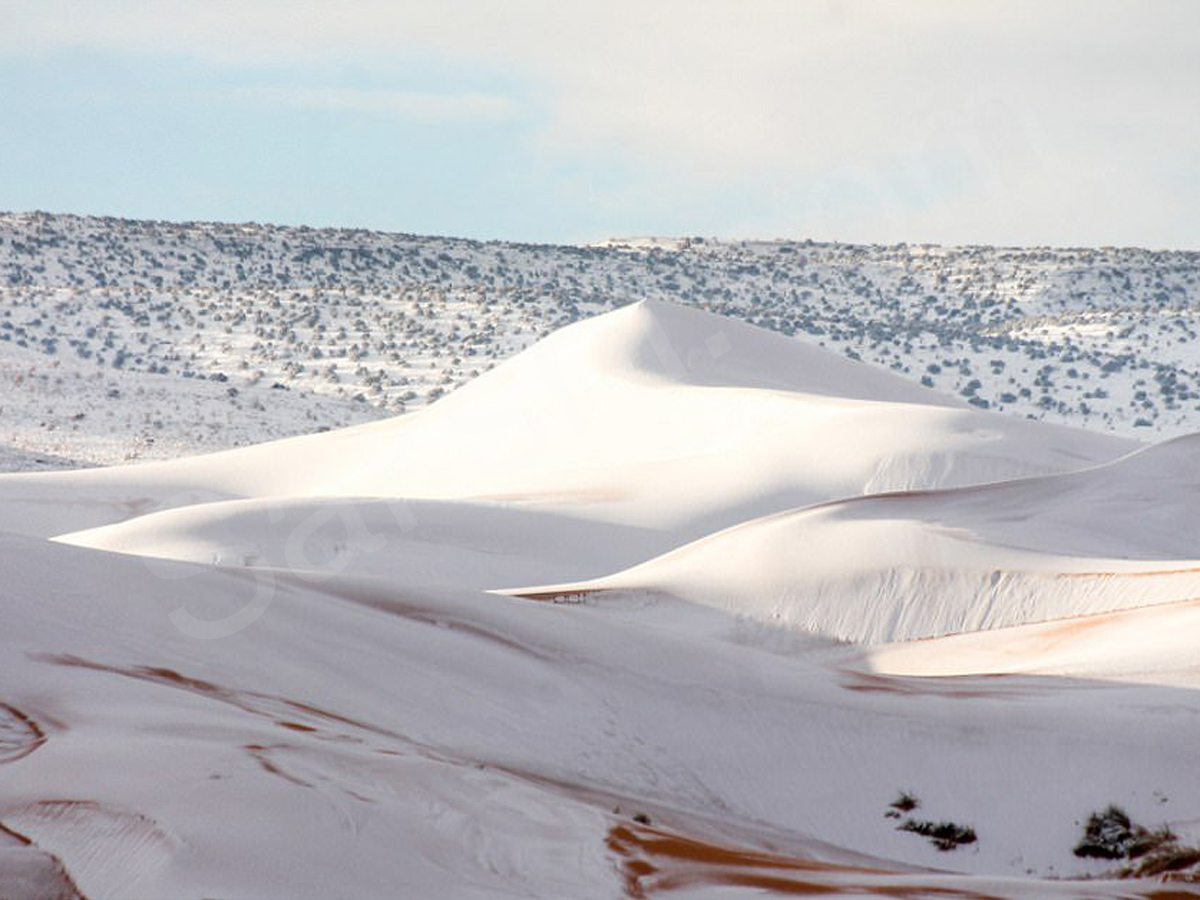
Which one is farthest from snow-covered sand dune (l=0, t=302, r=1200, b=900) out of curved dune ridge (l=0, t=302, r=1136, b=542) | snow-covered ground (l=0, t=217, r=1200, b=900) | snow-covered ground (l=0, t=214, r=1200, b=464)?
snow-covered ground (l=0, t=214, r=1200, b=464)

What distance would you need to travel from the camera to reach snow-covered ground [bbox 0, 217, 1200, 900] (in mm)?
2756

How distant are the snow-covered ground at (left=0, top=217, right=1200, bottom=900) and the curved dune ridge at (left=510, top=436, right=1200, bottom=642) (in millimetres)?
19

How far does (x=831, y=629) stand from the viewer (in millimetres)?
6461

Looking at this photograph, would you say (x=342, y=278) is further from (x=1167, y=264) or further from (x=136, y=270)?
(x=1167, y=264)

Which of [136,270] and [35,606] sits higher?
[136,270]

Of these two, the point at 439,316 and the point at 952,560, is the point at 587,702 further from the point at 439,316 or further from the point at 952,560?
the point at 439,316

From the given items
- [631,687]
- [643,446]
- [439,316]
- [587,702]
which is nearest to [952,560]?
[631,687]

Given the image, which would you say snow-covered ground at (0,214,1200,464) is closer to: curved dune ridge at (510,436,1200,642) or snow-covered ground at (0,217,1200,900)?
snow-covered ground at (0,217,1200,900)

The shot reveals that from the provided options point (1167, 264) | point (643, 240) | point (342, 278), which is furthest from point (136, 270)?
point (1167, 264)

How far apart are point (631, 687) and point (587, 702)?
207 mm

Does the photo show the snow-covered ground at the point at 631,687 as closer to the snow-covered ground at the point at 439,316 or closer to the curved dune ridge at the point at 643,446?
the curved dune ridge at the point at 643,446

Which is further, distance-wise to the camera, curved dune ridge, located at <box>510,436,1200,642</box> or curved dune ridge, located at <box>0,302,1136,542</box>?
curved dune ridge, located at <box>0,302,1136,542</box>

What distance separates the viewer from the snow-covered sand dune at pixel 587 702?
2.74 m

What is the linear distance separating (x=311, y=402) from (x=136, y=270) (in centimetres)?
1078
